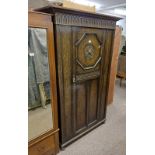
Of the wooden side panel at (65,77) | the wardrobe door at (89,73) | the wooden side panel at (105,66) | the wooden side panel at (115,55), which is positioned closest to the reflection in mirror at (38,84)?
the wooden side panel at (65,77)

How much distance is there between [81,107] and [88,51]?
0.75 metres

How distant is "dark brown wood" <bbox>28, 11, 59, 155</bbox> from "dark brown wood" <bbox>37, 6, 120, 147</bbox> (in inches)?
2.4

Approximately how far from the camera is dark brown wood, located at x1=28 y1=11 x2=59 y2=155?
135 cm

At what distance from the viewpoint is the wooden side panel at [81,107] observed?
6.35ft

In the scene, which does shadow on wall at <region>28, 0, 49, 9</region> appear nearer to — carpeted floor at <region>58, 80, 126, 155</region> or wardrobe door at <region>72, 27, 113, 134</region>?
wardrobe door at <region>72, 27, 113, 134</region>

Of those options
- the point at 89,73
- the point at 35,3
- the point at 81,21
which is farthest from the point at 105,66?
the point at 35,3

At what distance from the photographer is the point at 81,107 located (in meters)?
2.03

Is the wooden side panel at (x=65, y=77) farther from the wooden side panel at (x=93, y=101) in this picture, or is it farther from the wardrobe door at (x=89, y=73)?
the wooden side panel at (x=93, y=101)

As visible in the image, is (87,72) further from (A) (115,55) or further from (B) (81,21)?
(A) (115,55)

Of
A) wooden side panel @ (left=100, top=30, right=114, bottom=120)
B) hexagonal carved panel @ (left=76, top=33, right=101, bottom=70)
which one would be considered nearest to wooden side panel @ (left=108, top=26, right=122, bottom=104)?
wooden side panel @ (left=100, top=30, right=114, bottom=120)
